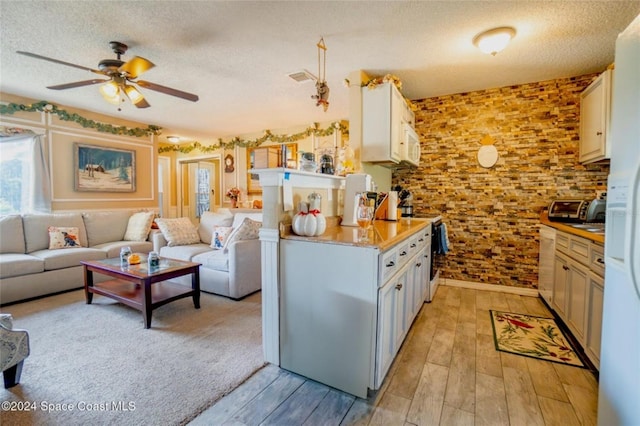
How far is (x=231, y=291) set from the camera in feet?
10.7

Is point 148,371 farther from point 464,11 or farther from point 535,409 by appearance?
point 464,11

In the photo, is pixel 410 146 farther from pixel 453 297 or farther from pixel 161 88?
pixel 161 88

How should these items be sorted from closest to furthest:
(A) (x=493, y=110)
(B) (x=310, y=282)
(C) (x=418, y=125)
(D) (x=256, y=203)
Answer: (B) (x=310, y=282) < (A) (x=493, y=110) < (C) (x=418, y=125) < (D) (x=256, y=203)

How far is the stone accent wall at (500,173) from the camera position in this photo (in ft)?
11.1

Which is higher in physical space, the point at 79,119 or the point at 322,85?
the point at 79,119

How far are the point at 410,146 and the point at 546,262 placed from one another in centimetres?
195

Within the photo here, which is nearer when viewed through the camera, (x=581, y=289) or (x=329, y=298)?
(x=329, y=298)

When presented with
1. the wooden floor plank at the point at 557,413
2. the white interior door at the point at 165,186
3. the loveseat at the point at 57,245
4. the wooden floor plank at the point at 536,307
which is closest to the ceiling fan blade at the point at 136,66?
the loveseat at the point at 57,245

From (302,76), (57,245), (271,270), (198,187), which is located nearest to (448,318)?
(271,270)

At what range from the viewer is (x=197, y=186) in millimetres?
8102

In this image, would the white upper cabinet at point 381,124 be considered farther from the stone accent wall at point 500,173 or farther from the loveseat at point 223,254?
the loveseat at point 223,254

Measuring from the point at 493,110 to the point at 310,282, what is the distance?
3386 mm

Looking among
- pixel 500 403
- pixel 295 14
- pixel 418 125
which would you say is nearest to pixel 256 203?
pixel 418 125

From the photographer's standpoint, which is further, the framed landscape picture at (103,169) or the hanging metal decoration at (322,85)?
the framed landscape picture at (103,169)
